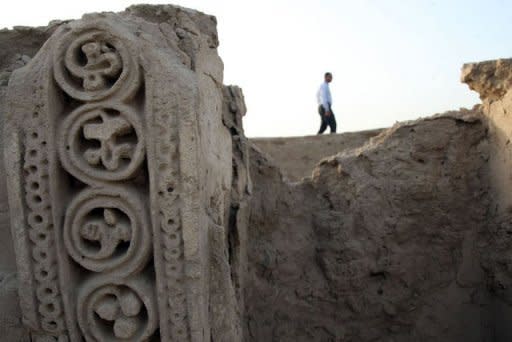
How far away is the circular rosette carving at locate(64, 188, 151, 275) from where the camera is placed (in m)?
1.93

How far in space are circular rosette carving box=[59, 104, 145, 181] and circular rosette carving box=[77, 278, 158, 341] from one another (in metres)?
0.39

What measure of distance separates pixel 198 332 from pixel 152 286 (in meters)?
0.23

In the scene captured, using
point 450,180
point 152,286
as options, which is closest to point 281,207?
point 450,180

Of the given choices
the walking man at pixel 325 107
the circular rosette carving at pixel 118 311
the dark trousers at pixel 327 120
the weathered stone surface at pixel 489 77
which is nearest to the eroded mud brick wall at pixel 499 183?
the weathered stone surface at pixel 489 77

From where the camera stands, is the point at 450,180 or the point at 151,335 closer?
the point at 151,335

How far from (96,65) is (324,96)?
6395 millimetres

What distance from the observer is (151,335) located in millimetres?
1976

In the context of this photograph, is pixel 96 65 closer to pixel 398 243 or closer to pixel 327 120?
pixel 398 243

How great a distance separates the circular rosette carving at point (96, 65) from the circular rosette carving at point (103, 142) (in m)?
0.06

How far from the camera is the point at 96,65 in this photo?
1952mm

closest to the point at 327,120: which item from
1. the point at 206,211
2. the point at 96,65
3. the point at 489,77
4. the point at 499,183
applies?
the point at 489,77

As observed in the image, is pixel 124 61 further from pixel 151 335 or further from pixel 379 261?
pixel 379 261

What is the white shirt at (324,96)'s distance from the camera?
8062 millimetres

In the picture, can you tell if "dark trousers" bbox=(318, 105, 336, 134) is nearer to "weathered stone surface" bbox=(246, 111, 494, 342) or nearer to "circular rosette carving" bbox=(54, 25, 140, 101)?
"weathered stone surface" bbox=(246, 111, 494, 342)
